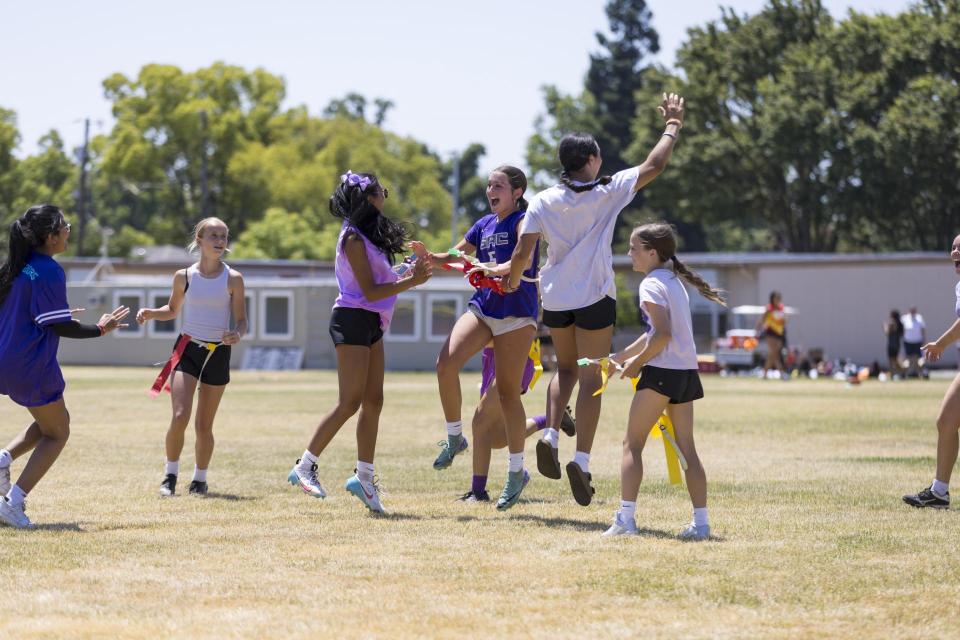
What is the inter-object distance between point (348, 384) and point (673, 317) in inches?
85.4

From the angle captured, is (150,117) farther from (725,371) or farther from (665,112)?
(665,112)

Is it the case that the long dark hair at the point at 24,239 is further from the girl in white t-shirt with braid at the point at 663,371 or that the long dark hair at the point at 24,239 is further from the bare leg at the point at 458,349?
the girl in white t-shirt with braid at the point at 663,371

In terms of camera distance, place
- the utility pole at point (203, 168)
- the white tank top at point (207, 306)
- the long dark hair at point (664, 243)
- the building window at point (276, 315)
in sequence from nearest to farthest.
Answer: the long dark hair at point (664, 243), the white tank top at point (207, 306), the building window at point (276, 315), the utility pole at point (203, 168)

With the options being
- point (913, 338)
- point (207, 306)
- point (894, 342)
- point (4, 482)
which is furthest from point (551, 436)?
point (894, 342)

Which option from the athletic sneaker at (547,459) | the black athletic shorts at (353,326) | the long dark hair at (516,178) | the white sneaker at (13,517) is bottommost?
the white sneaker at (13,517)

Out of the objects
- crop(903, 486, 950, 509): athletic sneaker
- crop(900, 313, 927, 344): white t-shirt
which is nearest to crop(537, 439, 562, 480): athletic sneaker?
crop(903, 486, 950, 509): athletic sneaker

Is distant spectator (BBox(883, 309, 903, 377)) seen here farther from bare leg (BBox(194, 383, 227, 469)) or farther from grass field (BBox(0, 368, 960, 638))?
bare leg (BBox(194, 383, 227, 469))

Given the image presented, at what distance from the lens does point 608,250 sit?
8.38 m

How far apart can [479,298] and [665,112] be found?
1694 mm

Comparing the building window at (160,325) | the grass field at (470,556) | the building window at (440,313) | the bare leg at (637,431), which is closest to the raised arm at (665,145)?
the bare leg at (637,431)

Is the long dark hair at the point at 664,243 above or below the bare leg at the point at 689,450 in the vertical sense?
above

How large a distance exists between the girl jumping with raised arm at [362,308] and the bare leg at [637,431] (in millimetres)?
1656

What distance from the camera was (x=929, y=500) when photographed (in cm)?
902

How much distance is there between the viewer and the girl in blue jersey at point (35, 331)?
8039 millimetres
